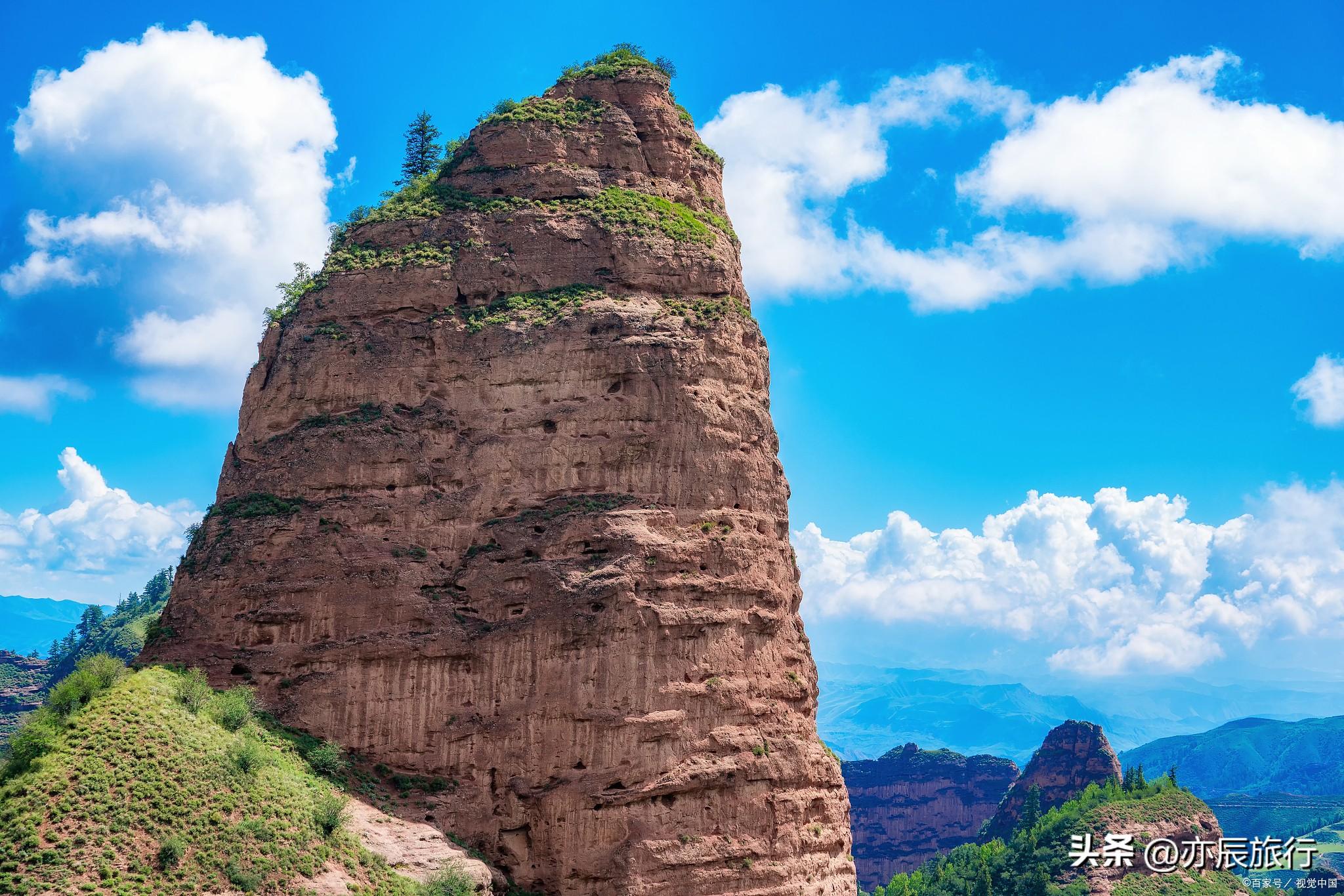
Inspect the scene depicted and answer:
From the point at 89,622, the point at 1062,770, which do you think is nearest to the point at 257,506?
the point at 89,622

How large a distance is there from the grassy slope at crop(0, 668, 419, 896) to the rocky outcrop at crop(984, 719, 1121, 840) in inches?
4135

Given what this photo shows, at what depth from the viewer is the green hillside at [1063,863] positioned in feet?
310

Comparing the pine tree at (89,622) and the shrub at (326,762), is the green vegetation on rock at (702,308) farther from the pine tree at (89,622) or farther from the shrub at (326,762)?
the pine tree at (89,622)

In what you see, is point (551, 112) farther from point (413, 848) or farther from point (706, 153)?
point (413, 848)

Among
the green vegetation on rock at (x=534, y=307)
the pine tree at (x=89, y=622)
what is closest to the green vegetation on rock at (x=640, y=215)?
the green vegetation on rock at (x=534, y=307)

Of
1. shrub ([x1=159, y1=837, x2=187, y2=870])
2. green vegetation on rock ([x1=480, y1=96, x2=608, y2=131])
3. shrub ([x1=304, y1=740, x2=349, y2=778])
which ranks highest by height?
green vegetation on rock ([x1=480, y1=96, x2=608, y2=131])

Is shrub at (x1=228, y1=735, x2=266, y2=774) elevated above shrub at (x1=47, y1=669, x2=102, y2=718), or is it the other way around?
shrub at (x1=47, y1=669, x2=102, y2=718)

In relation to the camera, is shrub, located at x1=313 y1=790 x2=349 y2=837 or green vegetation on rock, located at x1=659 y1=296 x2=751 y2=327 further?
green vegetation on rock, located at x1=659 y1=296 x2=751 y2=327

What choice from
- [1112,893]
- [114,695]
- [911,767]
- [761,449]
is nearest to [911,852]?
[911,767]

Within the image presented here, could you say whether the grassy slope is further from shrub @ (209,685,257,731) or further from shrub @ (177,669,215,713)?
shrub @ (209,685,257,731)

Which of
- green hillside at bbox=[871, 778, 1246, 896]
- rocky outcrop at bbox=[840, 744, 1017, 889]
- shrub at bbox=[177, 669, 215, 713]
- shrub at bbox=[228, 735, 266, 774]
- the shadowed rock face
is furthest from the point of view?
rocky outcrop at bbox=[840, 744, 1017, 889]

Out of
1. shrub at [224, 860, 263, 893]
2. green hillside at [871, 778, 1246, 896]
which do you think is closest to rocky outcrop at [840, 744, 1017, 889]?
green hillside at [871, 778, 1246, 896]

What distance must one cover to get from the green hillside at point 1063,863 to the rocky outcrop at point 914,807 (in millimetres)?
43340

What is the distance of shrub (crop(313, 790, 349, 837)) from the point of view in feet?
153
